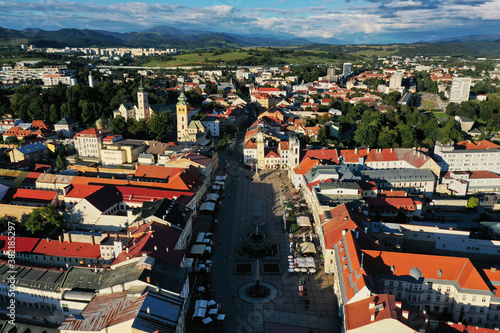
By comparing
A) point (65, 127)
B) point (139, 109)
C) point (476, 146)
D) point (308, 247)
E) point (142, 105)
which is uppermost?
point (142, 105)

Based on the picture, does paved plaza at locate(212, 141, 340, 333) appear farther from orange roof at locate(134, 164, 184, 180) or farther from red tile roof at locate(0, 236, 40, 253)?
red tile roof at locate(0, 236, 40, 253)

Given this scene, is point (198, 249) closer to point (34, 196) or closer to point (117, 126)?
point (34, 196)

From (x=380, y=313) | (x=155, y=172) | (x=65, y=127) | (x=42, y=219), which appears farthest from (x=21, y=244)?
(x=65, y=127)

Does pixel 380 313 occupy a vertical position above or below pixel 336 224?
below

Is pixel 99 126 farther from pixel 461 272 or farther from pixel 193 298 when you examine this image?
pixel 461 272

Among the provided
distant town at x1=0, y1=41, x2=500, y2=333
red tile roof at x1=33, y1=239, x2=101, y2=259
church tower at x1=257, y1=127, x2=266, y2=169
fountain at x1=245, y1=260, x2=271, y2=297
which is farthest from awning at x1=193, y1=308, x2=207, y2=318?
→ church tower at x1=257, y1=127, x2=266, y2=169

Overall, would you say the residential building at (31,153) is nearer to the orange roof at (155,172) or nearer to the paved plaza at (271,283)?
the orange roof at (155,172)

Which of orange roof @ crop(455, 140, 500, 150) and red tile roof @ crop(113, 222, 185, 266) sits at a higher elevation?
orange roof @ crop(455, 140, 500, 150)
